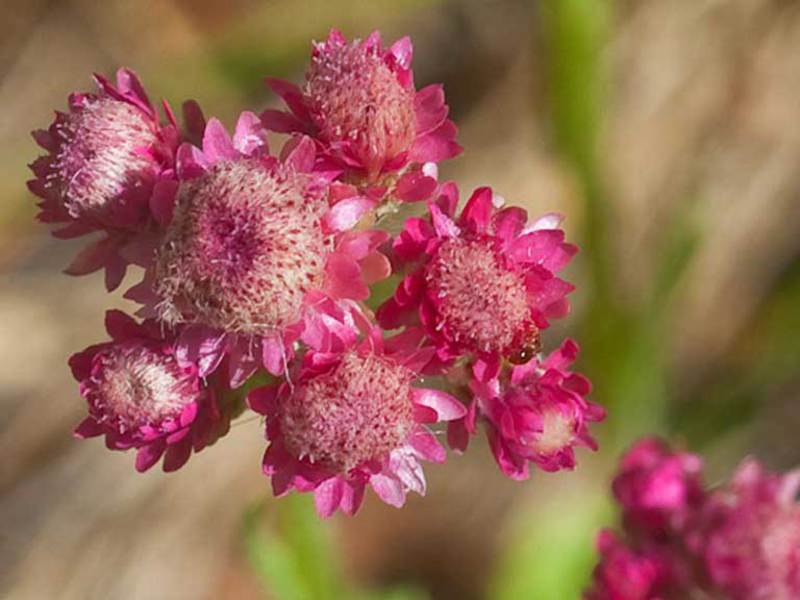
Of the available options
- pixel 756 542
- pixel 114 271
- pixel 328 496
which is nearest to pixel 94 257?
pixel 114 271

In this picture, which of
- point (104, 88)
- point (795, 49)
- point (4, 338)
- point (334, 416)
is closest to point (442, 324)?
point (334, 416)

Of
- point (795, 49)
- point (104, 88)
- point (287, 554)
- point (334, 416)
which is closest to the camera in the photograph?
point (334, 416)

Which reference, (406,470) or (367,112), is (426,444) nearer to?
(406,470)

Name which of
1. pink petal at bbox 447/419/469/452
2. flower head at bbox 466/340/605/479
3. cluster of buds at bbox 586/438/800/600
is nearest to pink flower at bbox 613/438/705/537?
cluster of buds at bbox 586/438/800/600

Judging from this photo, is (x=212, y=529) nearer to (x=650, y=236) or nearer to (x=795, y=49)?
(x=650, y=236)

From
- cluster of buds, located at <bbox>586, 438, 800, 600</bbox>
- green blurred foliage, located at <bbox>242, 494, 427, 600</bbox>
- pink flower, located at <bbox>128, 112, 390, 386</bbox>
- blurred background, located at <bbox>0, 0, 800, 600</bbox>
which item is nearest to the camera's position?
pink flower, located at <bbox>128, 112, 390, 386</bbox>

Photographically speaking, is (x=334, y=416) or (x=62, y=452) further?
(x=62, y=452)

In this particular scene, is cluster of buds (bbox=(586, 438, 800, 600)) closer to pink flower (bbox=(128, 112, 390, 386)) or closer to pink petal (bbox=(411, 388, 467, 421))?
pink petal (bbox=(411, 388, 467, 421))

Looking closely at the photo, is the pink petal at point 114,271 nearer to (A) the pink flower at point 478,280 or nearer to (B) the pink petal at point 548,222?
(A) the pink flower at point 478,280
